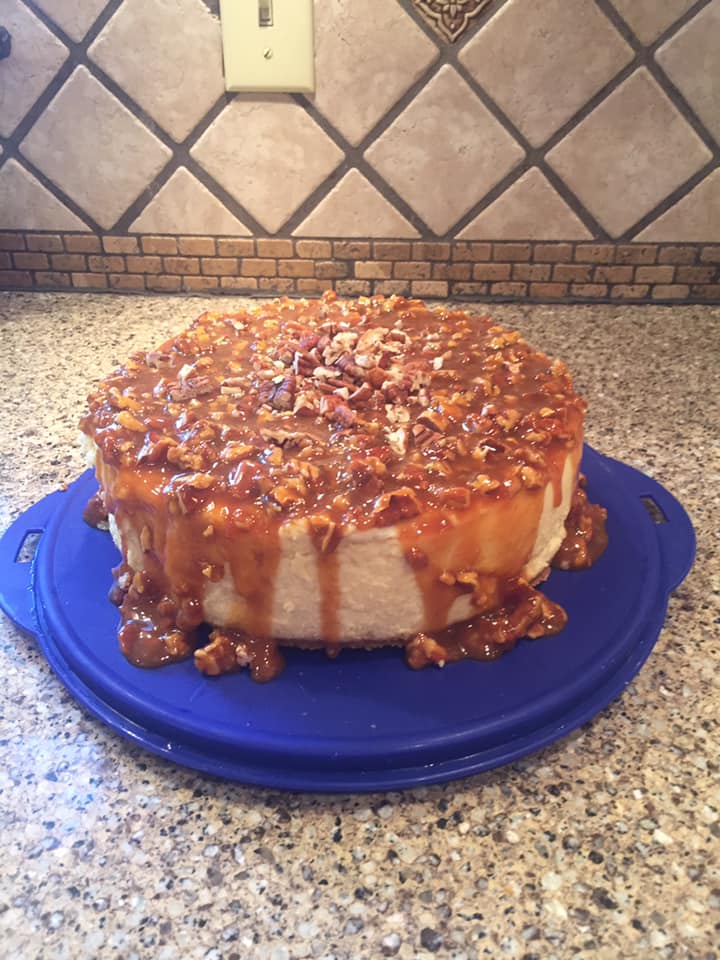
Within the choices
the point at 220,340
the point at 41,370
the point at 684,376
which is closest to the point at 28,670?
the point at 220,340

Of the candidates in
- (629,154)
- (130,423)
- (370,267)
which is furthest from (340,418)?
(629,154)

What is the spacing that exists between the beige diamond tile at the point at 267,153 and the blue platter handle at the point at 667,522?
80 cm

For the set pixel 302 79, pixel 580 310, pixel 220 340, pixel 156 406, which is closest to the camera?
pixel 156 406

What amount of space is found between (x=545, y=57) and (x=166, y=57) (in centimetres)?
64

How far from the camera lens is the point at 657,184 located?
1.42 meters

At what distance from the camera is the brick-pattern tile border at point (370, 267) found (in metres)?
1.49

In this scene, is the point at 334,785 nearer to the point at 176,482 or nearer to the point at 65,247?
the point at 176,482

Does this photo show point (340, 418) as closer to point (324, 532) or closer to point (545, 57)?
point (324, 532)

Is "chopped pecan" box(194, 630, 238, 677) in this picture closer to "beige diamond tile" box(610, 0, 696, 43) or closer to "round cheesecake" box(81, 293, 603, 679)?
"round cheesecake" box(81, 293, 603, 679)

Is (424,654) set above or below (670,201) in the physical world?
below

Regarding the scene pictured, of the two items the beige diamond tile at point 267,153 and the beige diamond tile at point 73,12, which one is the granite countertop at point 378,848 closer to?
the beige diamond tile at point 267,153

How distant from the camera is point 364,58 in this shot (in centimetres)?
135

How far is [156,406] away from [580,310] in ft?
→ 3.15

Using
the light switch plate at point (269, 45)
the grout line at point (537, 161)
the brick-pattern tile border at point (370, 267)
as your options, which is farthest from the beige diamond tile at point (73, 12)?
the grout line at point (537, 161)
